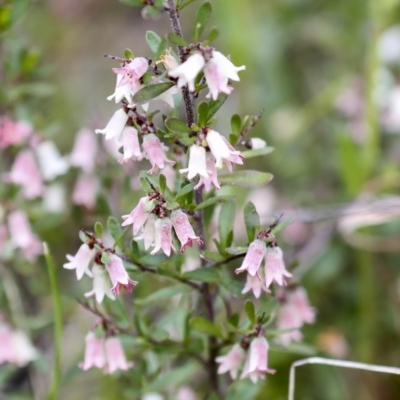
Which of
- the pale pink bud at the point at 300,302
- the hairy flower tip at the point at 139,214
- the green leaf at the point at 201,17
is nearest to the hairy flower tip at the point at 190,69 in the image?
the green leaf at the point at 201,17

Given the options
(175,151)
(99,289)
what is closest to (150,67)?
(175,151)

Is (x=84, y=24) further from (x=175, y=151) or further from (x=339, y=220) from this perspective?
(x=175, y=151)

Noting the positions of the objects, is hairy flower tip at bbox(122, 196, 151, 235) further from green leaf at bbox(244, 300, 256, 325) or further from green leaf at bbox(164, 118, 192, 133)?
green leaf at bbox(244, 300, 256, 325)

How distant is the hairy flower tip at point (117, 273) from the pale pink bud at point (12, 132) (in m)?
1.19

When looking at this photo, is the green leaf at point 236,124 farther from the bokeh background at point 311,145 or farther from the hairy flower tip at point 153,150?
the bokeh background at point 311,145

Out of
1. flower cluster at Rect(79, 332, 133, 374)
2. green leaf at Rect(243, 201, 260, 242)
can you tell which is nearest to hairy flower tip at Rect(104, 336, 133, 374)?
flower cluster at Rect(79, 332, 133, 374)

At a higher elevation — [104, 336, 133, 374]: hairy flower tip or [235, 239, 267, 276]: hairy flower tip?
[235, 239, 267, 276]: hairy flower tip

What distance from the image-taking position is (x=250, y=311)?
173cm

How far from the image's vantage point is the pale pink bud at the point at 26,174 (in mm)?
2596

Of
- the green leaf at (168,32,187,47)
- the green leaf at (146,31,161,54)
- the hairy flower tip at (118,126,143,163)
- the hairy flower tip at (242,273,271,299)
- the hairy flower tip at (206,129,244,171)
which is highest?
the green leaf at (146,31,161,54)

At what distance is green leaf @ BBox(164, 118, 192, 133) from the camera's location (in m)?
1.52

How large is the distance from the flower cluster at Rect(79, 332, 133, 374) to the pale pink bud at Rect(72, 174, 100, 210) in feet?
3.17

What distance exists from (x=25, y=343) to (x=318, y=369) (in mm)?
1430

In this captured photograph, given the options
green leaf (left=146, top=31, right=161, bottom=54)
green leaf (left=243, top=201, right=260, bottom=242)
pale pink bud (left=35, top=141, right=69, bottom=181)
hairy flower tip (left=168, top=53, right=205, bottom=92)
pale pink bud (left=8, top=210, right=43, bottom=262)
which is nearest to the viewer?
hairy flower tip (left=168, top=53, right=205, bottom=92)
